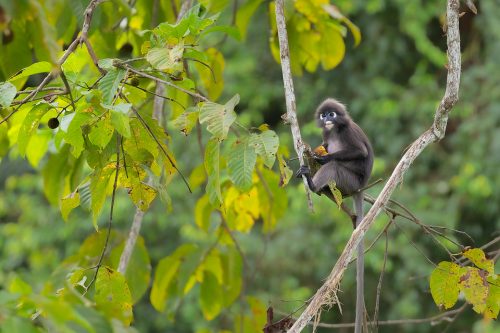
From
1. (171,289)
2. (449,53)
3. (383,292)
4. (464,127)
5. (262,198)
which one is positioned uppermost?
(449,53)

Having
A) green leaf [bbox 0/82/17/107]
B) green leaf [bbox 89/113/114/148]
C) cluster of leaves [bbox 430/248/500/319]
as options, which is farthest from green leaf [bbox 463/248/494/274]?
green leaf [bbox 0/82/17/107]

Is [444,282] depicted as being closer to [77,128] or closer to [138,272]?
[77,128]

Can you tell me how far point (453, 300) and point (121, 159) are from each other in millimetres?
1255

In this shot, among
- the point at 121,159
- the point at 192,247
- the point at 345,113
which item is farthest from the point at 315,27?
the point at 121,159

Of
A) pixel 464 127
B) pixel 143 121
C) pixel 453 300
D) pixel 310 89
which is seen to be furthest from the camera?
pixel 310 89

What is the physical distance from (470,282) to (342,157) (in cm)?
148

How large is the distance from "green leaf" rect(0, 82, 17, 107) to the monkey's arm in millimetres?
1930

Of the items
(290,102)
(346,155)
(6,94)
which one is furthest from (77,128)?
(346,155)

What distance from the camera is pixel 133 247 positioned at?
13.2 feet

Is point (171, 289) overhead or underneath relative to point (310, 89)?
overhead

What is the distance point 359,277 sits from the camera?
3.53m

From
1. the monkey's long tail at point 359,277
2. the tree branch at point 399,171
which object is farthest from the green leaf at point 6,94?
the monkey's long tail at point 359,277

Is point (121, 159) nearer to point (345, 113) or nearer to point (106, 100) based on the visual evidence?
point (106, 100)

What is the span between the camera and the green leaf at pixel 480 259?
299 cm
